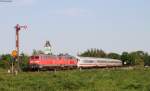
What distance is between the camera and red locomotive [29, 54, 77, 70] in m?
71.1

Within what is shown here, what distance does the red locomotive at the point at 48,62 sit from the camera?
71125mm

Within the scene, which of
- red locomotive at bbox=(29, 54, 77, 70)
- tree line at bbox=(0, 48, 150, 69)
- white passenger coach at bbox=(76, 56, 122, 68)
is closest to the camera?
red locomotive at bbox=(29, 54, 77, 70)

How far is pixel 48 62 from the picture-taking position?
72.6 m

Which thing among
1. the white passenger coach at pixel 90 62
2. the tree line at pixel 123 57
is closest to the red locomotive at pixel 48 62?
the white passenger coach at pixel 90 62

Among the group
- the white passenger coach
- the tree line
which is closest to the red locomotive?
the white passenger coach

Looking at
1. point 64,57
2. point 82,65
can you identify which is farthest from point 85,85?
point 82,65

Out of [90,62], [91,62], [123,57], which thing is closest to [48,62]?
[90,62]

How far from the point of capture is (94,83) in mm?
35531

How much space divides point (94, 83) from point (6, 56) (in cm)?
7701

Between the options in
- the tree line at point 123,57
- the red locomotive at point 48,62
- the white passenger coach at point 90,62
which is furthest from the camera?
the tree line at point 123,57

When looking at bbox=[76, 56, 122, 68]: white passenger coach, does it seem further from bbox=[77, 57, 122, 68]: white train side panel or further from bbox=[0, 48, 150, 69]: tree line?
bbox=[0, 48, 150, 69]: tree line

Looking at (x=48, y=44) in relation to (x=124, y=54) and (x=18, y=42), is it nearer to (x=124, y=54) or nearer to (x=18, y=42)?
(x=18, y=42)

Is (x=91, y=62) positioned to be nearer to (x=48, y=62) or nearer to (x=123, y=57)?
(x=48, y=62)

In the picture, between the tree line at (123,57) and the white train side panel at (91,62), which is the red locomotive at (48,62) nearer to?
the white train side panel at (91,62)
